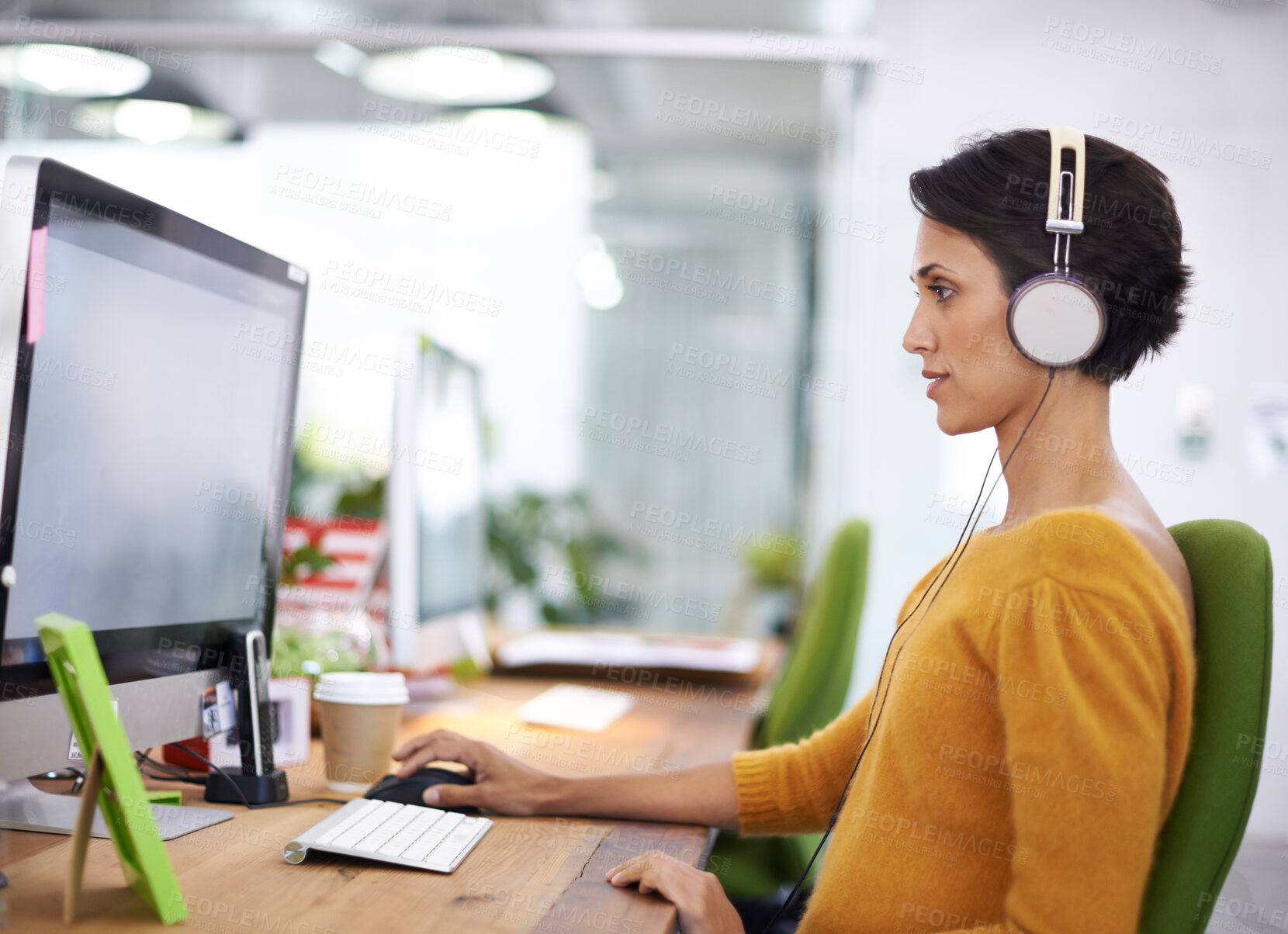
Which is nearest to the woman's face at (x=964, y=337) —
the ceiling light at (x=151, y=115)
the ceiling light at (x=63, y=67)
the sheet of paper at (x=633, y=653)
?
the sheet of paper at (x=633, y=653)

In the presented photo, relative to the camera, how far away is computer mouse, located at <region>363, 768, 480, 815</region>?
3.44 feet

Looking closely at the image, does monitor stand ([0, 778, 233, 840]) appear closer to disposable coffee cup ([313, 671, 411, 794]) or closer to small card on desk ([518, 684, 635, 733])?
disposable coffee cup ([313, 671, 411, 794])

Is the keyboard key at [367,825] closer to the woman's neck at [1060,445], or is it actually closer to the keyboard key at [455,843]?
the keyboard key at [455,843]

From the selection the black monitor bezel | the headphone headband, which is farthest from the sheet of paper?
the headphone headband

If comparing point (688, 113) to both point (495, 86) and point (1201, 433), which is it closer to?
point (495, 86)

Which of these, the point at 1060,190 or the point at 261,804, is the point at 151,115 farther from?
the point at 1060,190

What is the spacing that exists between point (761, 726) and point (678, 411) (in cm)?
309

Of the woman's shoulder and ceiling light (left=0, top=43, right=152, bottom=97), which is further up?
ceiling light (left=0, top=43, right=152, bottom=97)

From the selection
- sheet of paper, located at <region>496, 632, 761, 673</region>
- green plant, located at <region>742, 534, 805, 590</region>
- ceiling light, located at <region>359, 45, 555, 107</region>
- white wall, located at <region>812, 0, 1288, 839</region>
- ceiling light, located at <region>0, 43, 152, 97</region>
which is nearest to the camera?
sheet of paper, located at <region>496, 632, 761, 673</region>

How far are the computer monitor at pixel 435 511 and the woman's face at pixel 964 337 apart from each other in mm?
810

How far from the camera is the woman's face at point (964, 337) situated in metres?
0.94

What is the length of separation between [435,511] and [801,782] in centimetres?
81

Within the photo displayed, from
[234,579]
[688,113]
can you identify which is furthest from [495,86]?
[234,579]

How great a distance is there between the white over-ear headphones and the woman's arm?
1.94 feet
